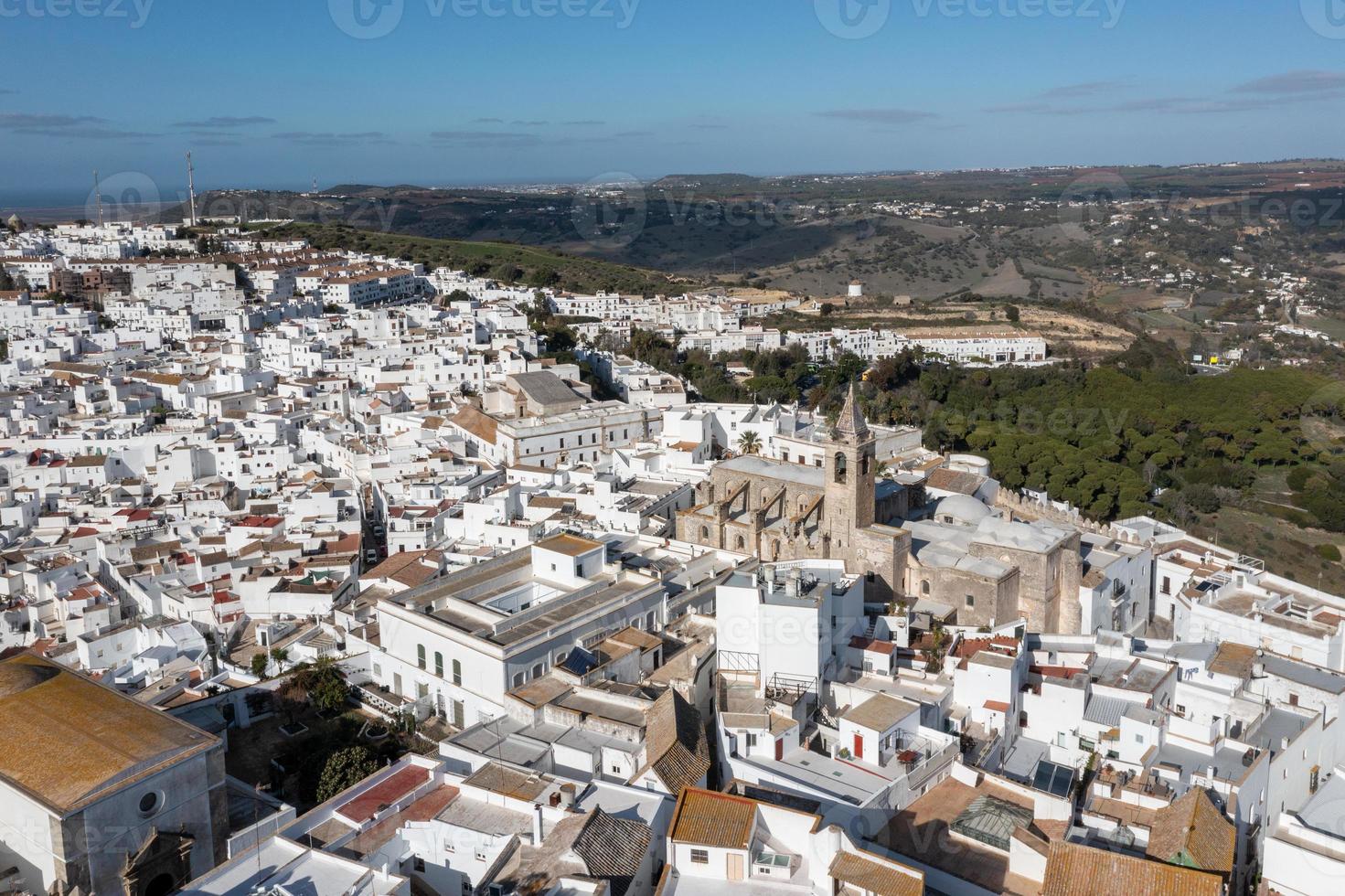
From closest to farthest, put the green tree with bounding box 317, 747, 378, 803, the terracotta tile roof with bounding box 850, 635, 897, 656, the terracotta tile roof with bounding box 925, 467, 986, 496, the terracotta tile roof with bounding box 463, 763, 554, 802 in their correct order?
the terracotta tile roof with bounding box 463, 763, 554, 802 → the green tree with bounding box 317, 747, 378, 803 → the terracotta tile roof with bounding box 850, 635, 897, 656 → the terracotta tile roof with bounding box 925, 467, 986, 496

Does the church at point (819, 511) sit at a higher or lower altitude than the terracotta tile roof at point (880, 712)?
higher

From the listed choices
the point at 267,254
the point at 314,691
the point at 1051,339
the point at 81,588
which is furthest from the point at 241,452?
the point at 1051,339

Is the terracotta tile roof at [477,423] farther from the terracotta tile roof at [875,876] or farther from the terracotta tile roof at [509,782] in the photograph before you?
the terracotta tile roof at [875,876]

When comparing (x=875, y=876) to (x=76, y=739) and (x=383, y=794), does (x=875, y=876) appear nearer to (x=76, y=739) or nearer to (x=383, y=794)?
(x=383, y=794)

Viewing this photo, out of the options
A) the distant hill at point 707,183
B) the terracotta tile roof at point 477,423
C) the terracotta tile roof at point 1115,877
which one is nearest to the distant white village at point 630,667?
the terracotta tile roof at point 1115,877

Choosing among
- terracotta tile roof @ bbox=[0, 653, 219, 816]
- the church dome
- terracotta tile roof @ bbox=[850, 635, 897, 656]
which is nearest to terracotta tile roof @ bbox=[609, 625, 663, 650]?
terracotta tile roof @ bbox=[850, 635, 897, 656]

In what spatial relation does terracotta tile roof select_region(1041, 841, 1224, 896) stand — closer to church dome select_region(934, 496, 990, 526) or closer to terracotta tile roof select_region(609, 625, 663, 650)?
terracotta tile roof select_region(609, 625, 663, 650)

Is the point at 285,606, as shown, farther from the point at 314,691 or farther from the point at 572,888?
the point at 572,888
